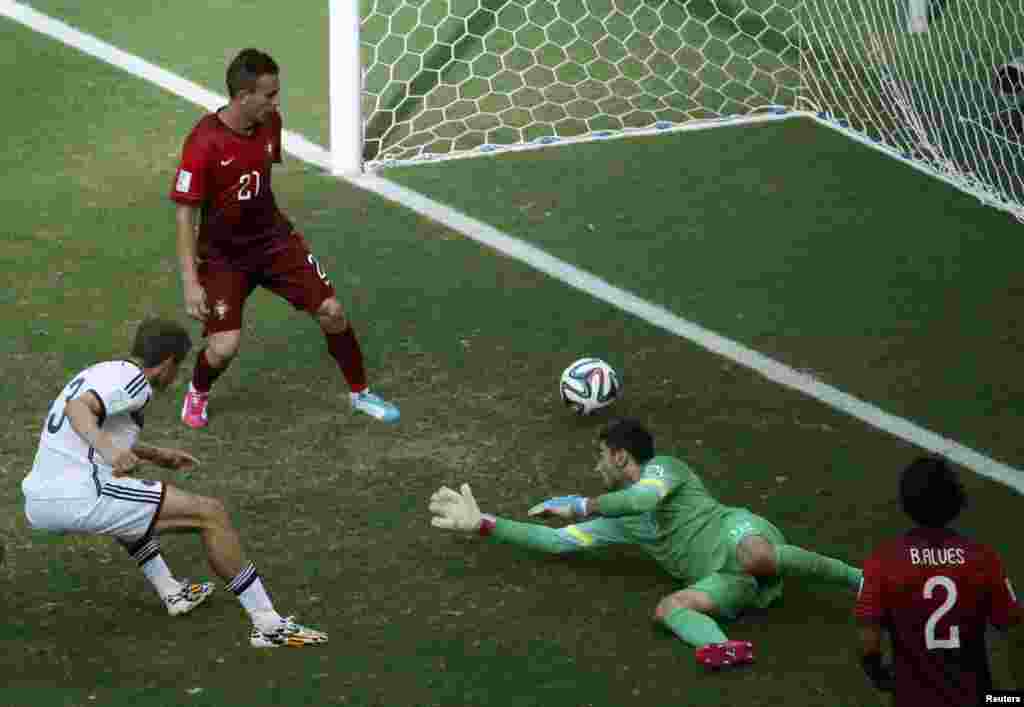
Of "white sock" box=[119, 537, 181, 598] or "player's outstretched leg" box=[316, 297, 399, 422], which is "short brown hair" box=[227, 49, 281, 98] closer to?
"player's outstretched leg" box=[316, 297, 399, 422]

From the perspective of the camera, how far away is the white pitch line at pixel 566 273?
8.18 m

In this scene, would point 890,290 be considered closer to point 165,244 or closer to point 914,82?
point 914,82

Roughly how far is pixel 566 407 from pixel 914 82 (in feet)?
16.6

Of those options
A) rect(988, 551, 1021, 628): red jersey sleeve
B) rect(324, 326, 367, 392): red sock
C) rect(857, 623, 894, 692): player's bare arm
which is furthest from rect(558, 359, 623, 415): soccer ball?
rect(988, 551, 1021, 628): red jersey sleeve

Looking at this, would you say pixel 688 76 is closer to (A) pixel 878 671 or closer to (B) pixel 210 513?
(B) pixel 210 513

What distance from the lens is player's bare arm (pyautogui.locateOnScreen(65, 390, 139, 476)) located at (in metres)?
5.86

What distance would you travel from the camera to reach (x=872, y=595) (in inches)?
198

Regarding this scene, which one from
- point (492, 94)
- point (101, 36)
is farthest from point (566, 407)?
point (101, 36)

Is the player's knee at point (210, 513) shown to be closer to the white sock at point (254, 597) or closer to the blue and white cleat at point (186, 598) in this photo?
the white sock at point (254, 597)

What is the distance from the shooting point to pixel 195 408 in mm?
8133

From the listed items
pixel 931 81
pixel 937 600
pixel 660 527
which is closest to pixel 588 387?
pixel 660 527

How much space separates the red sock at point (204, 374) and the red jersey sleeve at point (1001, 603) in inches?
160

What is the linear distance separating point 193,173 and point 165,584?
6.44 feet

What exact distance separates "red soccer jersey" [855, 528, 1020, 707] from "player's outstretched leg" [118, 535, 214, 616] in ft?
8.71
